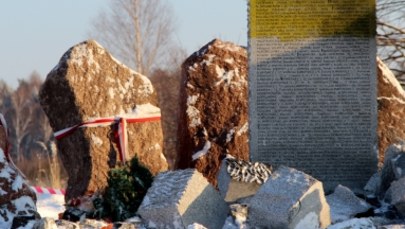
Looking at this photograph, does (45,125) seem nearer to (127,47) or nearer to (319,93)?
(127,47)

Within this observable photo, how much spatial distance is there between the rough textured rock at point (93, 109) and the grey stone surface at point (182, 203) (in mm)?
1956

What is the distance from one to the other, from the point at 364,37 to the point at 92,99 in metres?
2.67

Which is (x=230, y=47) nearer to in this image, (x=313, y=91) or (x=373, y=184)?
(x=313, y=91)

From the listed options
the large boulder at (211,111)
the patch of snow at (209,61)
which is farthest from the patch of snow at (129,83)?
the patch of snow at (209,61)

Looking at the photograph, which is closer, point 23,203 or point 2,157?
point 23,203

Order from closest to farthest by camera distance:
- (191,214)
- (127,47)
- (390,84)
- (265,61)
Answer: (191,214)
(265,61)
(390,84)
(127,47)

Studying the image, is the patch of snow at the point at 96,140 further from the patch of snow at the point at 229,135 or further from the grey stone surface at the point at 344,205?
the grey stone surface at the point at 344,205

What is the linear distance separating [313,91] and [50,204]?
16.3 ft

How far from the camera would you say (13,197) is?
19.7 ft

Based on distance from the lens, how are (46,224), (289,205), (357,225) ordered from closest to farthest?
(46,224)
(357,225)
(289,205)

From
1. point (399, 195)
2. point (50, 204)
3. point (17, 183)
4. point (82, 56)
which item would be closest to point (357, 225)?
point (399, 195)

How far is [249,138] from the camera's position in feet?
24.7

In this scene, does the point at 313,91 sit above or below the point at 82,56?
below

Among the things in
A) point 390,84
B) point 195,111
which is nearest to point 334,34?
point 390,84
